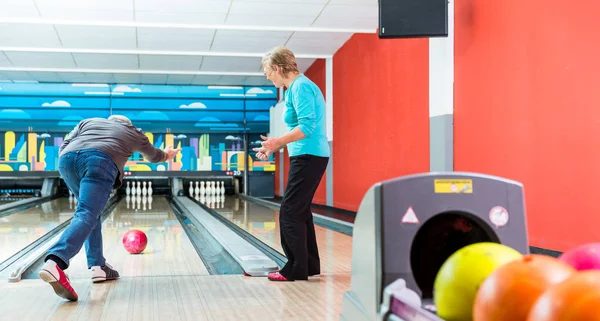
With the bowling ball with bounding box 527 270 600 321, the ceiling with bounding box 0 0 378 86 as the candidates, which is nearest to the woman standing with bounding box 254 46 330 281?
the bowling ball with bounding box 527 270 600 321

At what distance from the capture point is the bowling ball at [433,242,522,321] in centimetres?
106

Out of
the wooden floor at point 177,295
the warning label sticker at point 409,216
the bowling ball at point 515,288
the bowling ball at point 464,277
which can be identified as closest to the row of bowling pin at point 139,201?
the wooden floor at point 177,295

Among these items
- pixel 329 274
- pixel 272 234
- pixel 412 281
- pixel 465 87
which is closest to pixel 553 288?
pixel 412 281

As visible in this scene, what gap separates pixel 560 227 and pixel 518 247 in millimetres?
2677

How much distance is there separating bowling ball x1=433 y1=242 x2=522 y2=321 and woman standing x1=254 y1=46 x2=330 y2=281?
5.95 feet

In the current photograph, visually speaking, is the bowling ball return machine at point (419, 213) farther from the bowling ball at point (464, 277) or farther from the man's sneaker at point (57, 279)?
the man's sneaker at point (57, 279)

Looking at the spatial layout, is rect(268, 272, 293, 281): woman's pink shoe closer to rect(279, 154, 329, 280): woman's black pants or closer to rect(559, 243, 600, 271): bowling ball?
rect(279, 154, 329, 280): woman's black pants

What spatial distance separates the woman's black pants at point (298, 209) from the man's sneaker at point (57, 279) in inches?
37.3

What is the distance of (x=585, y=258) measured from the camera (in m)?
1.14

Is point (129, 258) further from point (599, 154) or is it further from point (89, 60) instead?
point (89, 60)

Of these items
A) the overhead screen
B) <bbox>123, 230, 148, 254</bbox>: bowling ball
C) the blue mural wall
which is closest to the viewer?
<bbox>123, 230, 148, 254</bbox>: bowling ball

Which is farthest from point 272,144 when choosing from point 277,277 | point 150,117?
point 150,117

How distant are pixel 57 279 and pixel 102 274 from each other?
62 cm

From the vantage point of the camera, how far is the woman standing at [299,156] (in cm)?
294
